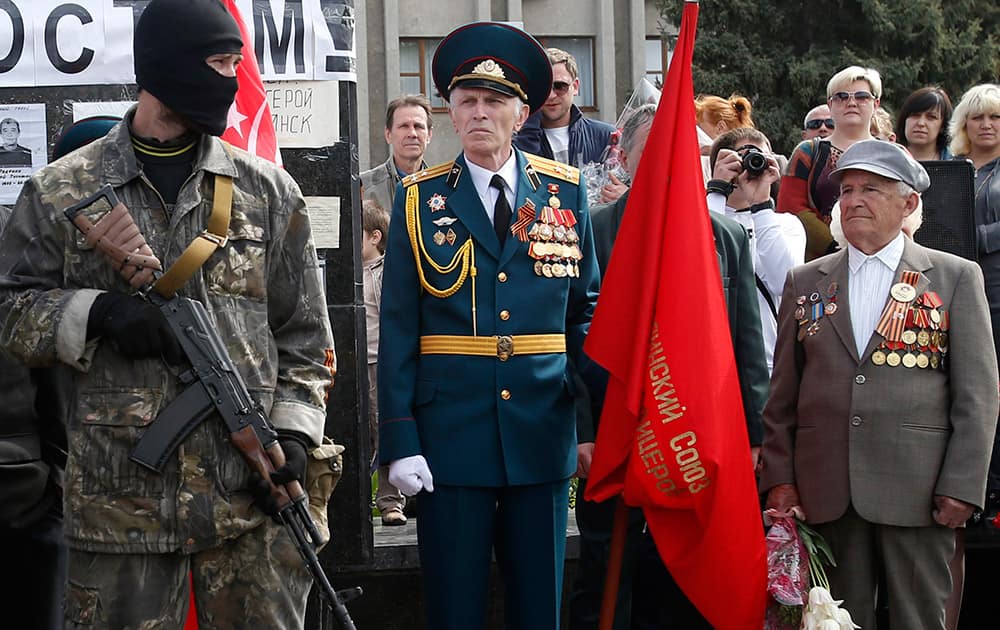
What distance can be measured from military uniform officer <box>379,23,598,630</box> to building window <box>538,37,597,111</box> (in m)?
25.1

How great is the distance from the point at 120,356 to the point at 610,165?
2996mm

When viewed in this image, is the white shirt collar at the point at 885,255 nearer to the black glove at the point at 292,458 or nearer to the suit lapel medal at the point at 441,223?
the suit lapel medal at the point at 441,223

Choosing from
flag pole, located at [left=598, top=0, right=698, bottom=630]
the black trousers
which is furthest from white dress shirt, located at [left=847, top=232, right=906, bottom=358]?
the black trousers

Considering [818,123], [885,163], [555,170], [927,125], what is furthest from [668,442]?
[818,123]

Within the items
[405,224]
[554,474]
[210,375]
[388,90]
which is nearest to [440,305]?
[405,224]

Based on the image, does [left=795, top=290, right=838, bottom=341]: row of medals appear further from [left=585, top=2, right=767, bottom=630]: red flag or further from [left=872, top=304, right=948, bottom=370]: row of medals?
[left=585, top=2, right=767, bottom=630]: red flag

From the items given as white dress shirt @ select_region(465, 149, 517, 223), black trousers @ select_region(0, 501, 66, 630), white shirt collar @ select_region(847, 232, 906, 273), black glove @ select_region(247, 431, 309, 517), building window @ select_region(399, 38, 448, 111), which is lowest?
black trousers @ select_region(0, 501, 66, 630)

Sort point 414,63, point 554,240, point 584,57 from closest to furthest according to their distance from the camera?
point 554,240 < point 414,63 < point 584,57

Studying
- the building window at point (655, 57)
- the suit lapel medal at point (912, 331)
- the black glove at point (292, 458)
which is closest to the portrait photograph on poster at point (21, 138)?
the black glove at point (292, 458)

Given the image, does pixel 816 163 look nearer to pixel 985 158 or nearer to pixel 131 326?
pixel 985 158

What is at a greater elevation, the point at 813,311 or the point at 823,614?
the point at 813,311

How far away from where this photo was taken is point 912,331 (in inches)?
189

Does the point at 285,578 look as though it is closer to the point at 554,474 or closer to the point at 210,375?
the point at 210,375

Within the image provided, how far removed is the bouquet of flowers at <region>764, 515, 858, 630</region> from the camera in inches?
178
